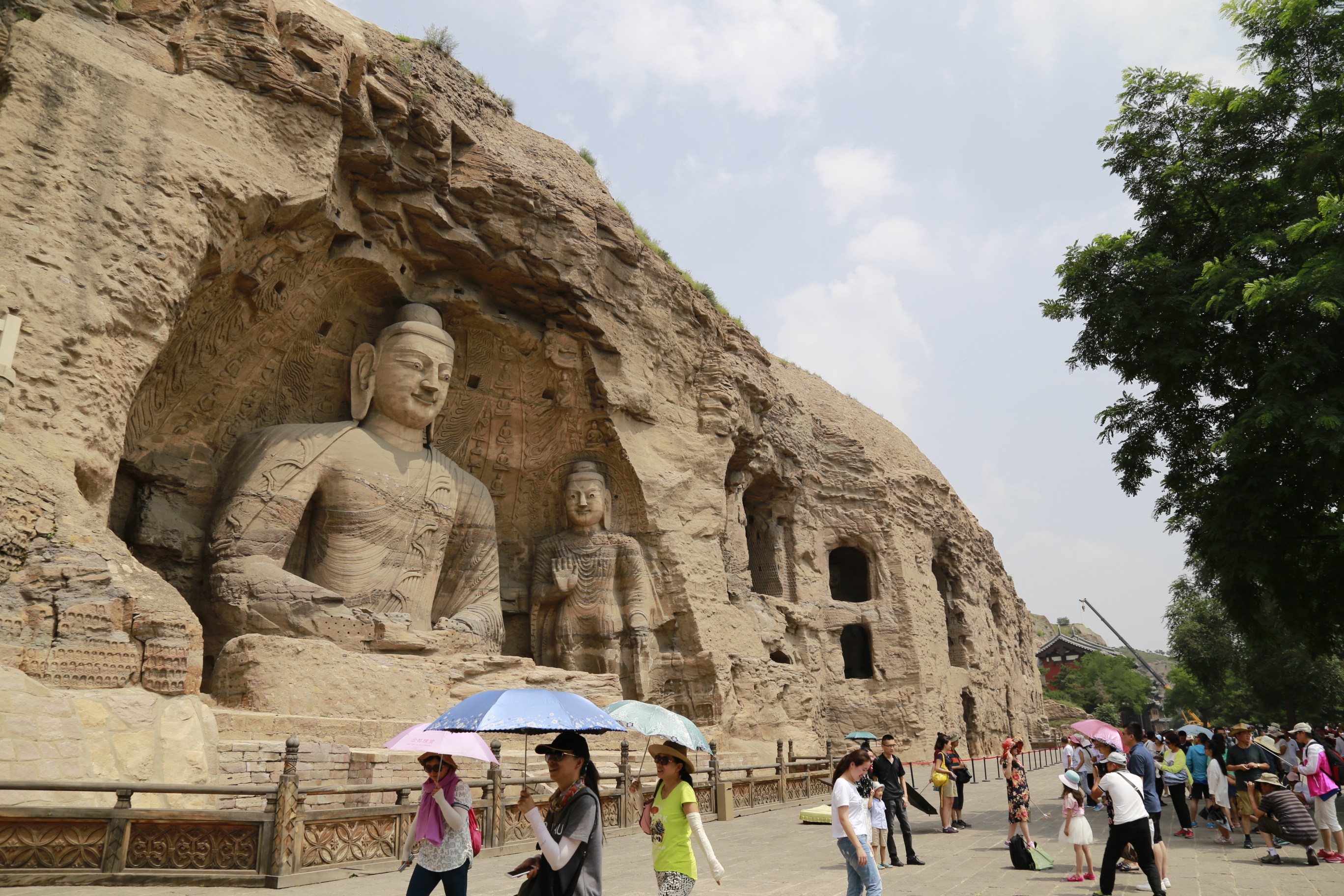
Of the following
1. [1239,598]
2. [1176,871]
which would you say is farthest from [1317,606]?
[1176,871]

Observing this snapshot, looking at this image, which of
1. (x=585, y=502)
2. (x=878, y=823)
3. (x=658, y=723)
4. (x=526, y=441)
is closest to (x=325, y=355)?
(x=526, y=441)

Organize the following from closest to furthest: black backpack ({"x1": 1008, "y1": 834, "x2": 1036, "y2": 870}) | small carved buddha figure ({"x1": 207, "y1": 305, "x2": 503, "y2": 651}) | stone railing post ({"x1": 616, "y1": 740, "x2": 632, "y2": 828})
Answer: black backpack ({"x1": 1008, "y1": 834, "x2": 1036, "y2": 870}), stone railing post ({"x1": 616, "y1": 740, "x2": 632, "y2": 828}), small carved buddha figure ({"x1": 207, "y1": 305, "x2": 503, "y2": 651})

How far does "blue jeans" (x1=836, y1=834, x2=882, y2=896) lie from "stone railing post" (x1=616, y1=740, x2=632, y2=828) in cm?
484

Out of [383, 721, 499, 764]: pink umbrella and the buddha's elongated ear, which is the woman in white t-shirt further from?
the buddha's elongated ear

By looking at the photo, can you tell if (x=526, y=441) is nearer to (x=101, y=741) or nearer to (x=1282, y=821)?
(x=101, y=741)

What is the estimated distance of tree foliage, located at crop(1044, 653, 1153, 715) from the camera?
53562 millimetres

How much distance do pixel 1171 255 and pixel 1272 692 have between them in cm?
2551

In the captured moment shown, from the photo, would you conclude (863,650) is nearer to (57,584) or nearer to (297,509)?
(297,509)

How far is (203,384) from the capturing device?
1177 centimetres

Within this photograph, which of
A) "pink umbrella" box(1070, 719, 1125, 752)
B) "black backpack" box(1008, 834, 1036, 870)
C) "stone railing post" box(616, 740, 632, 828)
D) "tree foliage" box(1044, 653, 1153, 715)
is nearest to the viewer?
"pink umbrella" box(1070, 719, 1125, 752)

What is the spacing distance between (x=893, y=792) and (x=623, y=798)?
113 inches

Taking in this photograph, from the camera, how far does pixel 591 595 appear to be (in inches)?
583

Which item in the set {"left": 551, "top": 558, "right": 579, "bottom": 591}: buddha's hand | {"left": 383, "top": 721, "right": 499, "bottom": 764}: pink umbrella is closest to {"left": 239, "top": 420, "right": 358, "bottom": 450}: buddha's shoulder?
{"left": 551, "top": 558, "right": 579, "bottom": 591}: buddha's hand

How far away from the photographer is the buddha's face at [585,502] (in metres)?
15.0
